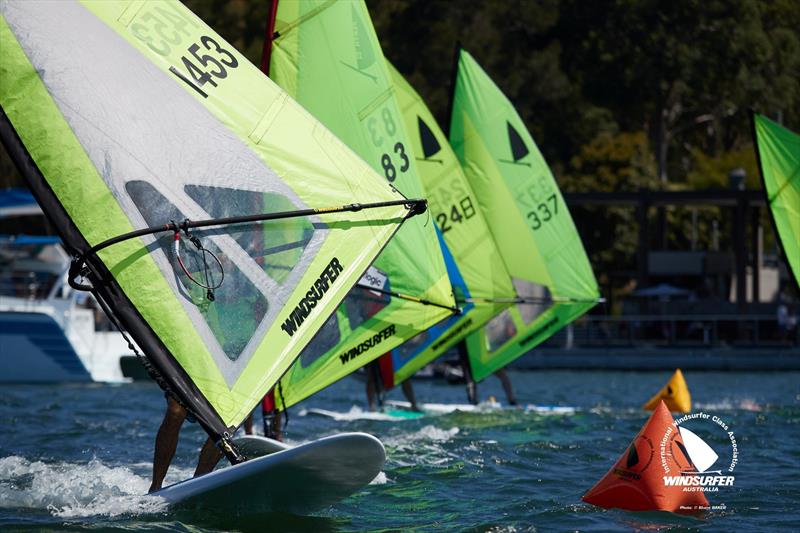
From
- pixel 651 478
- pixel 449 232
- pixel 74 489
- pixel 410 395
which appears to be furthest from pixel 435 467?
pixel 410 395

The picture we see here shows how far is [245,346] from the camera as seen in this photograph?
9109 millimetres

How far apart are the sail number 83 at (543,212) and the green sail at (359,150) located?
8.19 m

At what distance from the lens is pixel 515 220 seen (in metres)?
21.7

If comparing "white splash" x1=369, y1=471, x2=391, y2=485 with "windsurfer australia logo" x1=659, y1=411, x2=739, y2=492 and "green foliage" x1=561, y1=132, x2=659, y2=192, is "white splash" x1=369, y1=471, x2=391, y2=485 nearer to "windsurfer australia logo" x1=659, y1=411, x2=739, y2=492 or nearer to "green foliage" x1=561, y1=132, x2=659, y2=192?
"windsurfer australia logo" x1=659, y1=411, x2=739, y2=492

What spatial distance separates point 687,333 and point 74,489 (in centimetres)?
2938

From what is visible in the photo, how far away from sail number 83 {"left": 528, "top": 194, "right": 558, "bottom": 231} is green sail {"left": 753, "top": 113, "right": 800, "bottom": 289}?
3741 mm

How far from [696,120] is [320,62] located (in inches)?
1894

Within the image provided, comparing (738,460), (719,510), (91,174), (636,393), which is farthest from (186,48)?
(636,393)

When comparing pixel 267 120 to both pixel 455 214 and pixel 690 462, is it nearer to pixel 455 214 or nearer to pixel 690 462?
pixel 690 462

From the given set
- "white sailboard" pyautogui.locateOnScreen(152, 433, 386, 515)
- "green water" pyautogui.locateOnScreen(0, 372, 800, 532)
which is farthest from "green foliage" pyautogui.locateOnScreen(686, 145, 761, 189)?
"white sailboard" pyautogui.locateOnScreen(152, 433, 386, 515)

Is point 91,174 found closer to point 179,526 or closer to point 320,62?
point 179,526

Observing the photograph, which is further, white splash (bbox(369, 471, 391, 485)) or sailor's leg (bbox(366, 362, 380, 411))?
sailor's leg (bbox(366, 362, 380, 411))

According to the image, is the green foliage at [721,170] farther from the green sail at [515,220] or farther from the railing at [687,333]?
the green sail at [515,220]

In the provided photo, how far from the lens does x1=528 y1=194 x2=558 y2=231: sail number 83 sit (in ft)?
71.8
